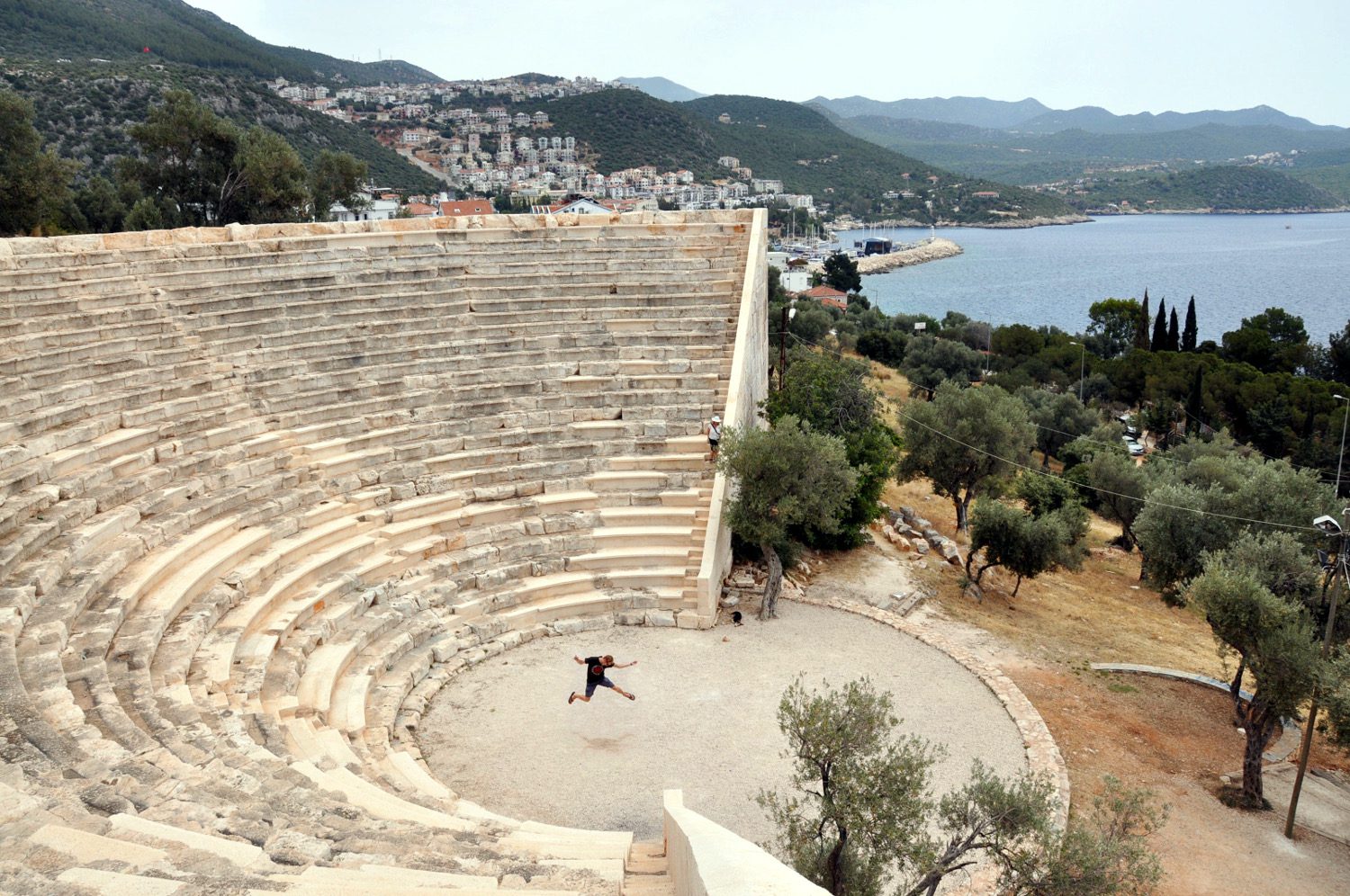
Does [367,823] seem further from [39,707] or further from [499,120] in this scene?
[499,120]

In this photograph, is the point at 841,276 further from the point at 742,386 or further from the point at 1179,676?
the point at 1179,676

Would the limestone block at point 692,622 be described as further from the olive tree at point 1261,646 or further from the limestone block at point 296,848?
the limestone block at point 296,848

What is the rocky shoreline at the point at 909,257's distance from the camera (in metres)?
121

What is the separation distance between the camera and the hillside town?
11581 cm

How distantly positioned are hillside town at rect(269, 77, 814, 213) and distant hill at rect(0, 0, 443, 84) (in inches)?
280

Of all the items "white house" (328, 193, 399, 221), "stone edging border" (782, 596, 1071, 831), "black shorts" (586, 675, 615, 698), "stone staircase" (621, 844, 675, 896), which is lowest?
"stone edging border" (782, 596, 1071, 831)

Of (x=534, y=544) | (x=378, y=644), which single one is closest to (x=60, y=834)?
(x=378, y=644)

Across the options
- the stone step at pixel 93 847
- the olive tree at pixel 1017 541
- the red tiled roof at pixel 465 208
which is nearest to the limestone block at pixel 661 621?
the olive tree at pixel 1017 541

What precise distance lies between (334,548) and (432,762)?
11.2ft

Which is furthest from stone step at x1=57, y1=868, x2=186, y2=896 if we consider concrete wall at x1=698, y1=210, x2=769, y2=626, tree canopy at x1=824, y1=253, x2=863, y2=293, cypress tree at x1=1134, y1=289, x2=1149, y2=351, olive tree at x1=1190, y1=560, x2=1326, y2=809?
tree canopy at x1=824, y1=253, x2=863, y2=293

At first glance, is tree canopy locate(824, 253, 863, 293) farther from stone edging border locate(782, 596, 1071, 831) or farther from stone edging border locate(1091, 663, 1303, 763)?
stone edging border locate(782, 596, 1071, 831)

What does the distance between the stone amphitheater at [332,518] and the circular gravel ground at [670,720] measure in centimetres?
47

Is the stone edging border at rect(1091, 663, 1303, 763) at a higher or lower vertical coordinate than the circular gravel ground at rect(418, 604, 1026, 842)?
lower

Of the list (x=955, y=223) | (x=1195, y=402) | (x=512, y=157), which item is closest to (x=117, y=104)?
(x=1195, y=402)
